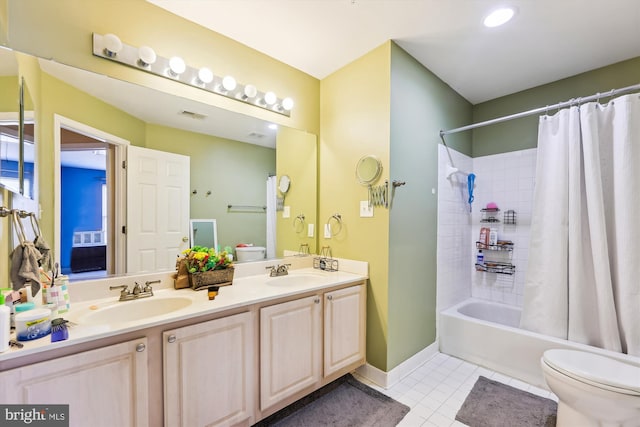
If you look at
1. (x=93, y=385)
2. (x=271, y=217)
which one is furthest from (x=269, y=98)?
(x=93, y=385)

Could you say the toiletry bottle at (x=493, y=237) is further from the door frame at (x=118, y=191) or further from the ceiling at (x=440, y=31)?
the door frame at (x=118, y=191)

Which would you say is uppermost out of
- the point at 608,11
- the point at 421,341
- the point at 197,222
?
the point at 608,11

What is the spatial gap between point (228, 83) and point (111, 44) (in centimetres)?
65

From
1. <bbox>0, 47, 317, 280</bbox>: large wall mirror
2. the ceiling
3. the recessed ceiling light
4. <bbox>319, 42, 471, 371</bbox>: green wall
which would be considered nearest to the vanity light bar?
<bbox>0, 47, 317, 280</bbox>: large wall mirror

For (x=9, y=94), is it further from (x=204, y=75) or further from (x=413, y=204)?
(x=413, y=204)

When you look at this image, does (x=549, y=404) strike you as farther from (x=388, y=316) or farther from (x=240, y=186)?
(x=240, y=186)

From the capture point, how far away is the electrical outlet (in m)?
2.07

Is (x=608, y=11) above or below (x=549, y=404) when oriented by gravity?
above

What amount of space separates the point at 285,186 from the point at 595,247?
232 cm

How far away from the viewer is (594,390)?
1.32 meters

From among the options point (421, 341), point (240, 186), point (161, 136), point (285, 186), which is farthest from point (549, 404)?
point (161, 136)

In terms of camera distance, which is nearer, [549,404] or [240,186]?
[549,404]

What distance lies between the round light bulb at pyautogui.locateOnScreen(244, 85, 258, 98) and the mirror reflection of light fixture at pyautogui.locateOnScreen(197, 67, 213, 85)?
0.26 m

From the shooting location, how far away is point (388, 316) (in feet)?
6.54
